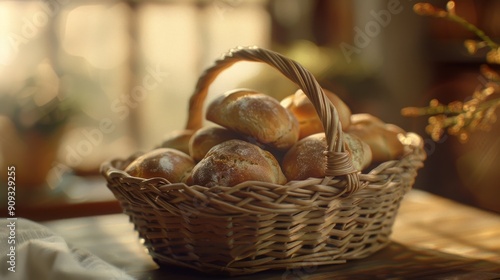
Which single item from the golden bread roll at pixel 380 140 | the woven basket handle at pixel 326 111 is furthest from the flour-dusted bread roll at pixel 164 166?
the golden bread roll at pixel 380 140

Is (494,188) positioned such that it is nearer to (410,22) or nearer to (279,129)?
(410,22)

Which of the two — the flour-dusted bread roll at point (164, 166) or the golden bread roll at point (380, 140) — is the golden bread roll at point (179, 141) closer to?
the flour-dusted bread roll at point (164, 166)

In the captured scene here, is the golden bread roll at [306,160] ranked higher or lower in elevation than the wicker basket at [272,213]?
higher

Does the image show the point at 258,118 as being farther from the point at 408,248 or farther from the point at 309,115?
the point at 408,248

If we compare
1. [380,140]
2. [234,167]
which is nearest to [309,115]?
[380,140]

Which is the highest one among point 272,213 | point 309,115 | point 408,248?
point 309,115

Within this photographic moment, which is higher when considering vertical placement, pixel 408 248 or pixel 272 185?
pixel 272 185

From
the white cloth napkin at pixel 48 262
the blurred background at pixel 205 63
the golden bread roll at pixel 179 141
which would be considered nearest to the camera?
the white cloth napkin at pixel 48 262
